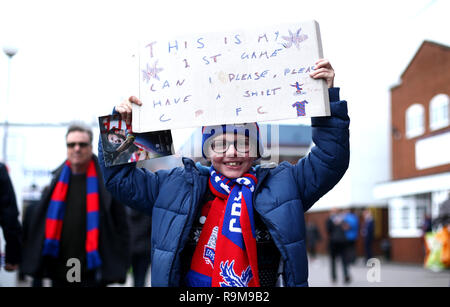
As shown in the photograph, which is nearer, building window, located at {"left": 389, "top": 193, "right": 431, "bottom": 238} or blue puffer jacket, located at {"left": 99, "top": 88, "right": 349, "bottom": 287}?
blue puffer jacket, located at {"left": 99, "top": 88, "right": 349, "bottom": 287}

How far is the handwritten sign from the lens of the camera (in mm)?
2750

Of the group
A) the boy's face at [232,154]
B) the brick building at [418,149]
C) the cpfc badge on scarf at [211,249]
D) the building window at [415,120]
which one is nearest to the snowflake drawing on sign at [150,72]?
the boy's face at [232,154]

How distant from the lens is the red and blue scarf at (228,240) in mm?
2662

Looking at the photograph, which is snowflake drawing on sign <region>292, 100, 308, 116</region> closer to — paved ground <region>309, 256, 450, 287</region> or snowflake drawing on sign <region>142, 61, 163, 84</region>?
snowflake drawing on sign <region>142, 61, 163, 84</region>

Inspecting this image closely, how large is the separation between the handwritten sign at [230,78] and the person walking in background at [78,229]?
7.60 ft

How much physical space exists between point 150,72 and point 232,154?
1.91 ft

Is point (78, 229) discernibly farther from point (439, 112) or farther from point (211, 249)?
point (439, 112)

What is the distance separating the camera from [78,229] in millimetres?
4969

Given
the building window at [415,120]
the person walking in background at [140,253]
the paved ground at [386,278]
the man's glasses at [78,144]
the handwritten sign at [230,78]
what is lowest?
the paved ground at [386,278]

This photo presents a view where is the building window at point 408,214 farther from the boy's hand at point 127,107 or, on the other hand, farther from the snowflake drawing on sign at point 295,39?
the boy's hand at point 127,107

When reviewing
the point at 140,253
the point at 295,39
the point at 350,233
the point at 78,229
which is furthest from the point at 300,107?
Result: the point at 350,233

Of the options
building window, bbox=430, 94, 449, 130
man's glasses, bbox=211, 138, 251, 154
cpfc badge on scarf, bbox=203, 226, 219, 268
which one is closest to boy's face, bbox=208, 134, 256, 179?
man's glasses, bbox=211, 138, 251, 154

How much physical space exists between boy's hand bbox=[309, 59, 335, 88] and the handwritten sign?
26mm
